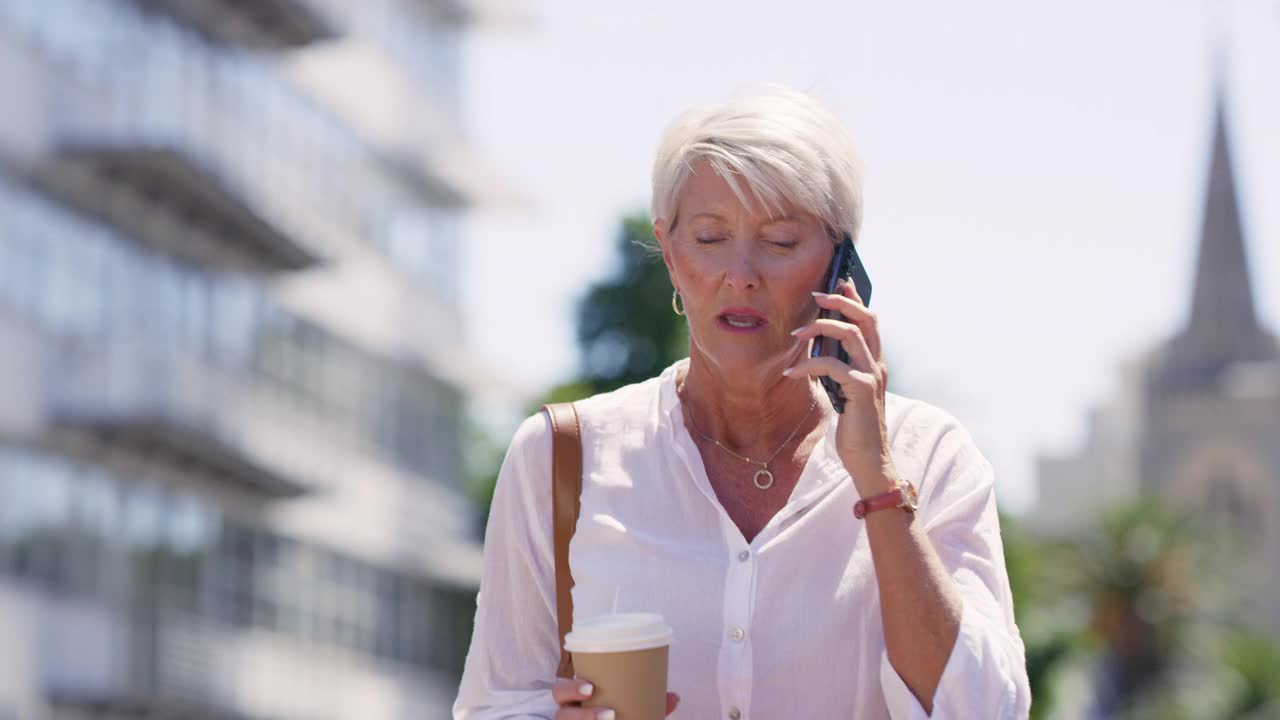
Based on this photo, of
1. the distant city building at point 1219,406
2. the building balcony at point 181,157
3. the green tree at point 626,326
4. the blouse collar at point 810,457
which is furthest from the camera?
the distant city building at point 1219,406

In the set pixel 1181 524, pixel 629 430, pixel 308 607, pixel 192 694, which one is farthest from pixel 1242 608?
pixel 629 430

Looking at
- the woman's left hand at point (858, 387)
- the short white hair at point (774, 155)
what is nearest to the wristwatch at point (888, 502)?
the woman's left hand at point (858, 387)

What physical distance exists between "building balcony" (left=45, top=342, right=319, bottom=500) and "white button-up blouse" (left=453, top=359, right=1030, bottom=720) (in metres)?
23.8

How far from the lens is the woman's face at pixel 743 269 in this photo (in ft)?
13.0

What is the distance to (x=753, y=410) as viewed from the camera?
418cm

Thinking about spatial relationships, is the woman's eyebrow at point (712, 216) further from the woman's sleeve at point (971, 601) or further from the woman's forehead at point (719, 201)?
the woman's sleeve at point (971, 601)

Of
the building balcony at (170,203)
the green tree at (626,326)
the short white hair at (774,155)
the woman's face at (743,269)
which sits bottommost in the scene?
the woman's face at (743,269)

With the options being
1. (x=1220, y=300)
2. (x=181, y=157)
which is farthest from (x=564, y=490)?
(x=1220, y=300)

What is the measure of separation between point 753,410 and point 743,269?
0.32 metres

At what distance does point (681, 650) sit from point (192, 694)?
26536mm

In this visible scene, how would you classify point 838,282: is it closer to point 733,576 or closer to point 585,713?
point 733,576

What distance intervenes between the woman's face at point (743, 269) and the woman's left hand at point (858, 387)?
0.12 m

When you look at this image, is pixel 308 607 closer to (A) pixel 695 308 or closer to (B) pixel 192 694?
(B) pixel 192 694

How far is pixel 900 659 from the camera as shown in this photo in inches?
148
